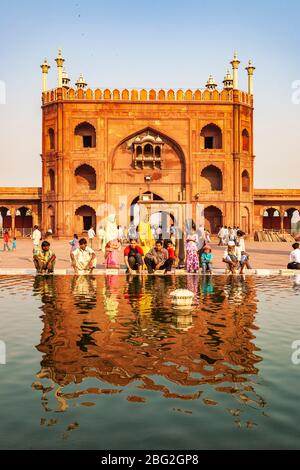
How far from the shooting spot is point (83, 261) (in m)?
12.5

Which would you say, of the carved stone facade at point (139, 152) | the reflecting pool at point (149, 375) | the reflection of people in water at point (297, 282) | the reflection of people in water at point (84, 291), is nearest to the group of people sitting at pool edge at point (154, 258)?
the reflection of people in water at point (84, 291)

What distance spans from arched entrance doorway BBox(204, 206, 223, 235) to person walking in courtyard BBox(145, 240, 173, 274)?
68.3ft

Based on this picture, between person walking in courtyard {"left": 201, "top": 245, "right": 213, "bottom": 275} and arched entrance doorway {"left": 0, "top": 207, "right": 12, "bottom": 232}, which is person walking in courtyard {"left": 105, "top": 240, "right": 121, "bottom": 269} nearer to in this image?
person walking in courtyard {"left": 201, "top": 245, "right": 213, "bottom": 275}

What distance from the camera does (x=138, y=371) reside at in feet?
14.8

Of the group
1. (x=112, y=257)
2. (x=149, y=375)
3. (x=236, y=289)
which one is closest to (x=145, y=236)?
(x=112, y=257)

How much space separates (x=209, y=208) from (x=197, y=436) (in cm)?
3065

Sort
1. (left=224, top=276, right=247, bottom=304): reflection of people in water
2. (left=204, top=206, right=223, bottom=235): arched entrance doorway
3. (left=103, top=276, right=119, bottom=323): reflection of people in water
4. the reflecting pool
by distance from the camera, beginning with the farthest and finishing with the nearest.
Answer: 1. (left=204, top=206, right=223, bottom=235): arched entrance doorway
2. (left=224, top=276, right=247, bottom=304): reflection of people in water
3. (left=103, top=276, right=119, bottom=323): reflection of people in water
4. the reflecting pool

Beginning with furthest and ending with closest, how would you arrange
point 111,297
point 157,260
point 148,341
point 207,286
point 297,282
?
1. point 157,260
2. point 297,282
3. point 207,286
4. point 111,297
5. point 148,341

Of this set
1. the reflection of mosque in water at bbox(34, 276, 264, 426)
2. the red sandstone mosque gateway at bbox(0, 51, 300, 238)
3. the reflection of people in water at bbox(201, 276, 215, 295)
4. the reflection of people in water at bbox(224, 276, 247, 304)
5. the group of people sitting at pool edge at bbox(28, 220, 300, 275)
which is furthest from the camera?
the red sandstone mosque gateway at bbox(0, 51, 300, 238)

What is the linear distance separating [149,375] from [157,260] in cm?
847

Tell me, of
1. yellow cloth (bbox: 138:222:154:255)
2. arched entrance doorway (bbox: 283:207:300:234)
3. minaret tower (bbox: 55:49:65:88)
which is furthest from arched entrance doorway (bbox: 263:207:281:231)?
yellow cloth (bbox: 138:222:154:255)

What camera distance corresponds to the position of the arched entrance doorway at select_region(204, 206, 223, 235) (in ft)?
109

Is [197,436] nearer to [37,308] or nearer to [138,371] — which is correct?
[138,371]

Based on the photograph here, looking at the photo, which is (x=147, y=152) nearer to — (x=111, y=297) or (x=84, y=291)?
(x=84, y=291)
